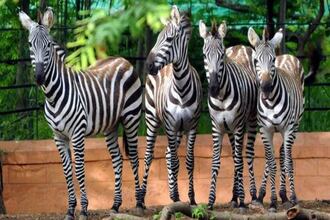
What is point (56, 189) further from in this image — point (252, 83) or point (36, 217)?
point (252, 83)

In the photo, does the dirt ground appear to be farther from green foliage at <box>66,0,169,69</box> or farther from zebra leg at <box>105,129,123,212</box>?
green foliage at <box>66,0,169,69</box>

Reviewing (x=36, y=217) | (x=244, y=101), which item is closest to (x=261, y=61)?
(x=244, y=101)

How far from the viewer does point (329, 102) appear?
1280cm

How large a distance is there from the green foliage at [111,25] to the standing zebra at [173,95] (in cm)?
668

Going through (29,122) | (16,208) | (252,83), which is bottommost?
(16,208)

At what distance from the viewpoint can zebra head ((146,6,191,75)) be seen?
10.1 m

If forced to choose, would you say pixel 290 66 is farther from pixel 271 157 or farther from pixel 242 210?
pixel 242 210

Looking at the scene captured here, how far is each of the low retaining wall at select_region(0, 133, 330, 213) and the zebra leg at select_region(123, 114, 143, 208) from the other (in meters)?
0.71

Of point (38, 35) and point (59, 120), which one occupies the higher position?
point (38, 35)

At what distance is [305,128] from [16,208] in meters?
3.80

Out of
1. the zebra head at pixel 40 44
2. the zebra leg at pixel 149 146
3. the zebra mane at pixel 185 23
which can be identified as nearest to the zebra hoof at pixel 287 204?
the zebra leg at pixel 149 146

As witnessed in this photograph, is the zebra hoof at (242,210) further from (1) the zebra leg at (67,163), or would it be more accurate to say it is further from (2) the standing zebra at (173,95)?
(1) the zebra leg at (67,163)

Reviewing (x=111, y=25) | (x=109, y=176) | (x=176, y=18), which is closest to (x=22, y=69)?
(x=109, y=176)

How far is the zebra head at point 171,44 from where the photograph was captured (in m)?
10.1
